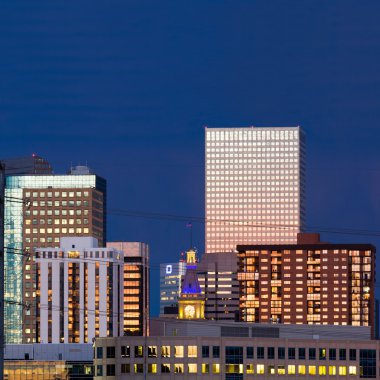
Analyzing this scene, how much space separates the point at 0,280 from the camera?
403 ft

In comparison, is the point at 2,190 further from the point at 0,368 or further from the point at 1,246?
the point at 0,368

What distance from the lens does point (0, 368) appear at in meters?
122

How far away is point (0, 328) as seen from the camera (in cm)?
12231

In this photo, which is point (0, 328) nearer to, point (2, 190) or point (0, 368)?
point (0, 368)

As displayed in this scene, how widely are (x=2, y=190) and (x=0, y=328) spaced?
37.3ft

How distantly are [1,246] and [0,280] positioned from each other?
13.7ft

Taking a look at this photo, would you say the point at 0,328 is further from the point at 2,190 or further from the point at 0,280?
the point at 2,190

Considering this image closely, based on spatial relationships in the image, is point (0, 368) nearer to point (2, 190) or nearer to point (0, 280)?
point (0, 280)

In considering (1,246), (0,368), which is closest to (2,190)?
(1,246)

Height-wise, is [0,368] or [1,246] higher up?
[1,246]

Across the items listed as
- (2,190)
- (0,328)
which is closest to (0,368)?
(0,328)

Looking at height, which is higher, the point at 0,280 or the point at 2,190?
the point at 2,190

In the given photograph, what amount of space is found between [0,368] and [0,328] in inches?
128

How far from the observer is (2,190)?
124m
